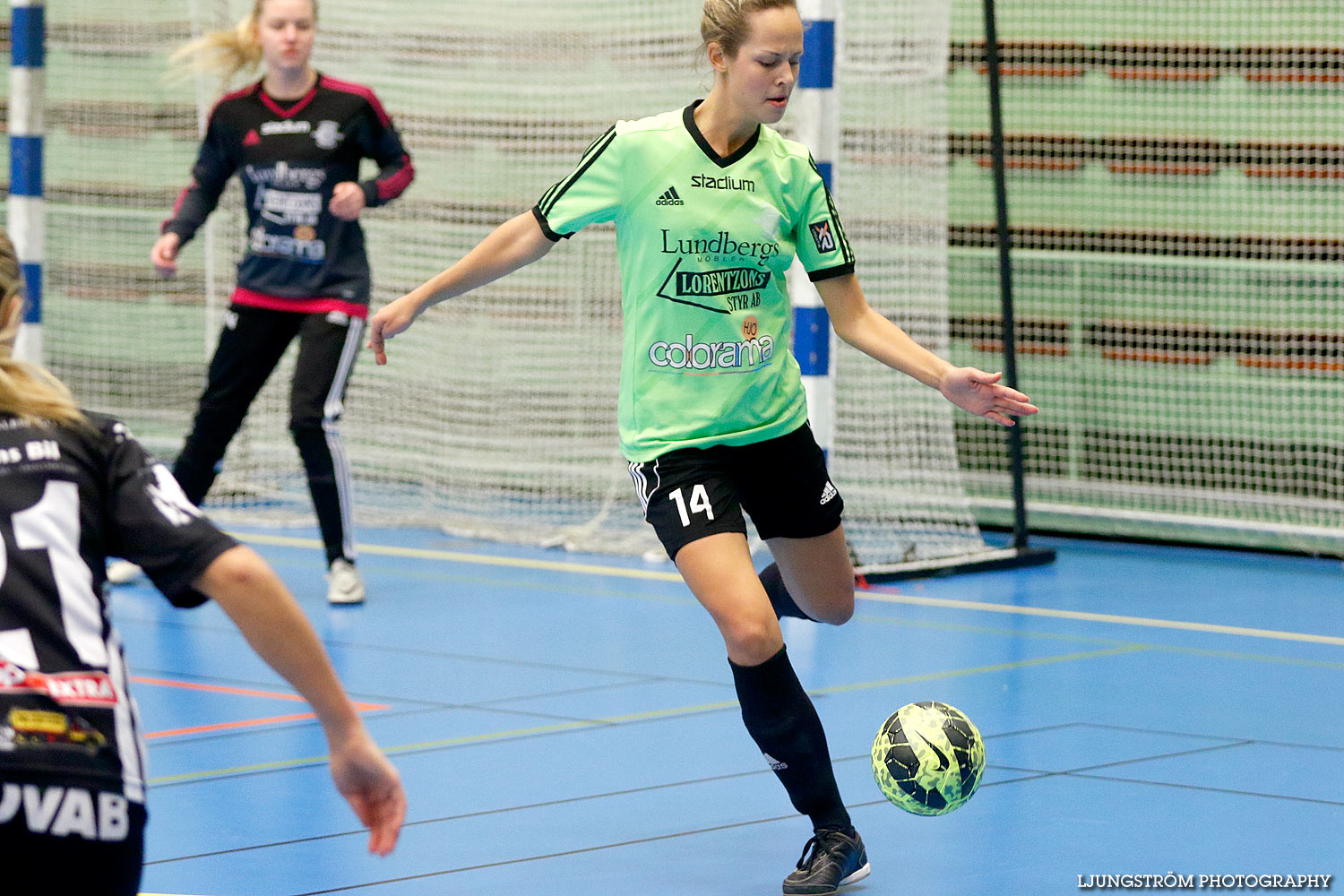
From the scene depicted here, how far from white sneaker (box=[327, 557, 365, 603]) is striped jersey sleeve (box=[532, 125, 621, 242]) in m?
3.38

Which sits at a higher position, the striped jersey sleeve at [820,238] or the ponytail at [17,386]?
the striped jersey sleeve at [820,238]

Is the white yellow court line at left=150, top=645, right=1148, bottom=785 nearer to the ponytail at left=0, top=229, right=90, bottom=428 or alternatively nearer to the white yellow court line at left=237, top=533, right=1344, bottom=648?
the white yellow court line at left=237, top=533, right=1344, bottom=648

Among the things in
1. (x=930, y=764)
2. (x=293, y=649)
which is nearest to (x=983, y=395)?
(x=930, y=764)

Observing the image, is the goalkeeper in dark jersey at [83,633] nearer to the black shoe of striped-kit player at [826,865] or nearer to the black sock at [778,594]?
the black shoe of striped-kit player at [826,865]

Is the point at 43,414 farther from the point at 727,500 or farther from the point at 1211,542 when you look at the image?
the point at 1211,542

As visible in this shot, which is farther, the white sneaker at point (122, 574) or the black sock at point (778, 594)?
the white sneaker at point (122, 574)

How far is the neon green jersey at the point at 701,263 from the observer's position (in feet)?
13.9

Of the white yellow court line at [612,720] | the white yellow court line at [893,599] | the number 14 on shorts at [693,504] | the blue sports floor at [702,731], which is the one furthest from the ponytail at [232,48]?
the number 14 on shorts at [693,504]

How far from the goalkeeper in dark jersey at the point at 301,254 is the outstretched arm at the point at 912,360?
10.8 ft

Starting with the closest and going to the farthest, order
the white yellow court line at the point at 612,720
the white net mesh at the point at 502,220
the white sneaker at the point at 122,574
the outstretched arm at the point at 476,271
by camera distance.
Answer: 1. the outstretched arm at the point at 476,271
2. the white yellow court line at the point at 612,720
3. the white sneaker at the point at 122,574
4. the white net mesh at the point at 502,220

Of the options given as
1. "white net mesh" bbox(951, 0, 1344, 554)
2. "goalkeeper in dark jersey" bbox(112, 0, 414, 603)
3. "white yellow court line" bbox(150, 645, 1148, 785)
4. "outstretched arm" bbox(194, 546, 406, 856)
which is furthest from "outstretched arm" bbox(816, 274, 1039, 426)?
"white net mesh" bbox(951, 0, 1344, 554)

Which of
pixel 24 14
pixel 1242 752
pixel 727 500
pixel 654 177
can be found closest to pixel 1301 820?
pixel 1242 752

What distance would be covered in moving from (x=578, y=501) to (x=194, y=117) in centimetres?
297

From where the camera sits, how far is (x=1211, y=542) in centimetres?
926
